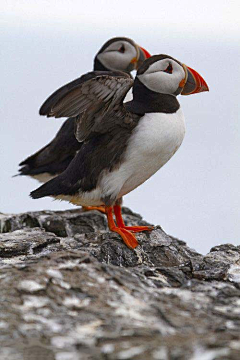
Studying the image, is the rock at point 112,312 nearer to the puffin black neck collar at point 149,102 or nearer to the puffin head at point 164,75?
the puffin black neck collar at point 149,102

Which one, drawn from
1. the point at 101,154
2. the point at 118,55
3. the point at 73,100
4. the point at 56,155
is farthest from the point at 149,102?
the point at 118,55

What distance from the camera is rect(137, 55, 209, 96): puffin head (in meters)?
5.93

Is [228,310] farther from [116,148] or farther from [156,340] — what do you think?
[116,148]

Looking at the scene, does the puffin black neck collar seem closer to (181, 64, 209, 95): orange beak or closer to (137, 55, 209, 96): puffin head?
(137, 55, 209, 96): puffin head

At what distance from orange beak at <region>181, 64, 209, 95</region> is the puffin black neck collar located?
0.90ft

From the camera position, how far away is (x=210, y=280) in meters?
4.61

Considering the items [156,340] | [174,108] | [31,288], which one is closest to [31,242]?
[174,108]

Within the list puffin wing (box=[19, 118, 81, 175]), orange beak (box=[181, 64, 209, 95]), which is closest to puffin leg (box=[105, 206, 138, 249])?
orange beak (box=[181, 64, 209, 95])

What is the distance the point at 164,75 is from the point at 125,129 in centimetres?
62

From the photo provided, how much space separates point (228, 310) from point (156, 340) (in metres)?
0.71

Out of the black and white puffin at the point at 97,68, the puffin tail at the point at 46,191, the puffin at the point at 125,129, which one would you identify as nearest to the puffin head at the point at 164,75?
the puffin at the point at 125,129

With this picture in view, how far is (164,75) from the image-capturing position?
19.4ft

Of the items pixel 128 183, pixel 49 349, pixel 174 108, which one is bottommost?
pixel 49 349

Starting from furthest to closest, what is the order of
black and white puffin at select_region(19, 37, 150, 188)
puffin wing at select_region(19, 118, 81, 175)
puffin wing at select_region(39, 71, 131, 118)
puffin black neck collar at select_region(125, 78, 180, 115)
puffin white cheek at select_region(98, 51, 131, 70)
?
puffin white cheek at select_region(98, 51, 131, 70), black and white puffin at select_region(19, 37, 150, 188), puffin wing at select_region(19, 118, 81, 175), puffin black neck collar at select_region(125, 78, 180, 115), puffin wing at select_region(39, 71, 131, 118)
